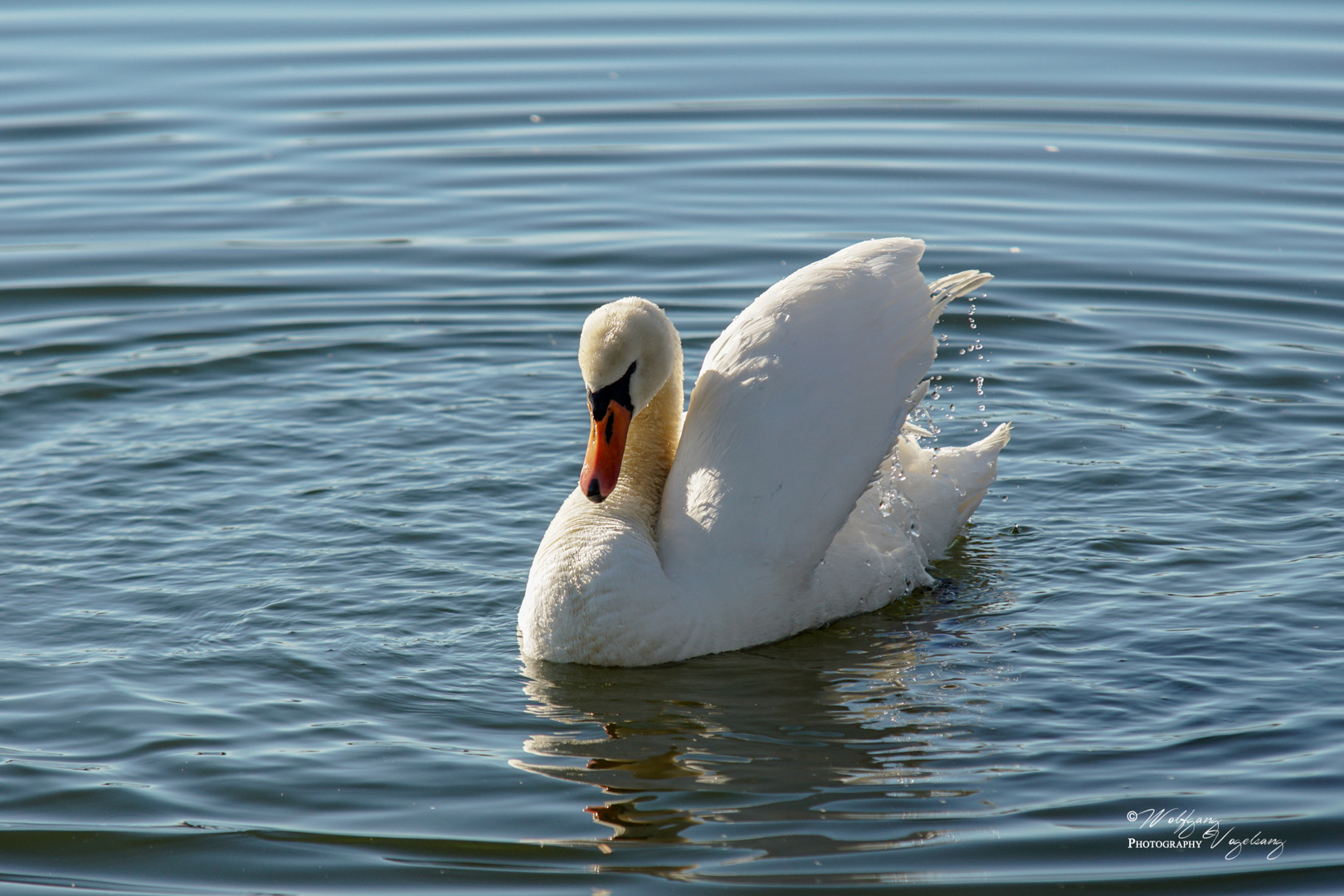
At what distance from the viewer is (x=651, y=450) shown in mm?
7543

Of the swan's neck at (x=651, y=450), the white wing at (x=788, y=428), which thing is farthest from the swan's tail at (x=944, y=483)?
the swan's neck at (x=651, y=450)

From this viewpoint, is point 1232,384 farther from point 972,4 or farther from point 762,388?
point 972,4

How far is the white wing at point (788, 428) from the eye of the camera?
6734 mm

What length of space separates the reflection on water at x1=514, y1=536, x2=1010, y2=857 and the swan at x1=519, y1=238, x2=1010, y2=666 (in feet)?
0.55

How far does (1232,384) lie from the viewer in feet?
33.0

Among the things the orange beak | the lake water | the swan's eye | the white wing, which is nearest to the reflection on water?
the lake water

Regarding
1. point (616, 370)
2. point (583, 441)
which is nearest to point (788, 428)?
point (616, 370)

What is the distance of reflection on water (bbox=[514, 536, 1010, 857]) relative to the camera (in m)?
5.62

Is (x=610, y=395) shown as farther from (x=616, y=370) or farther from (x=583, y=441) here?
(x=583, y=441)

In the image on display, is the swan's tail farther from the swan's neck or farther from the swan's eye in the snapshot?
the swan's eye

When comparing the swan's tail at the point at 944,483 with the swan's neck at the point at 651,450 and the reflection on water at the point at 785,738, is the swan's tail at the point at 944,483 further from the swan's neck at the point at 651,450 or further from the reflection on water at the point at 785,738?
the swan's neck at the point at 651,450

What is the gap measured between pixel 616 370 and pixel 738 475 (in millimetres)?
695

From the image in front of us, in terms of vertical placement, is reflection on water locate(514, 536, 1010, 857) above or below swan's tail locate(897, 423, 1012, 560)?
below
